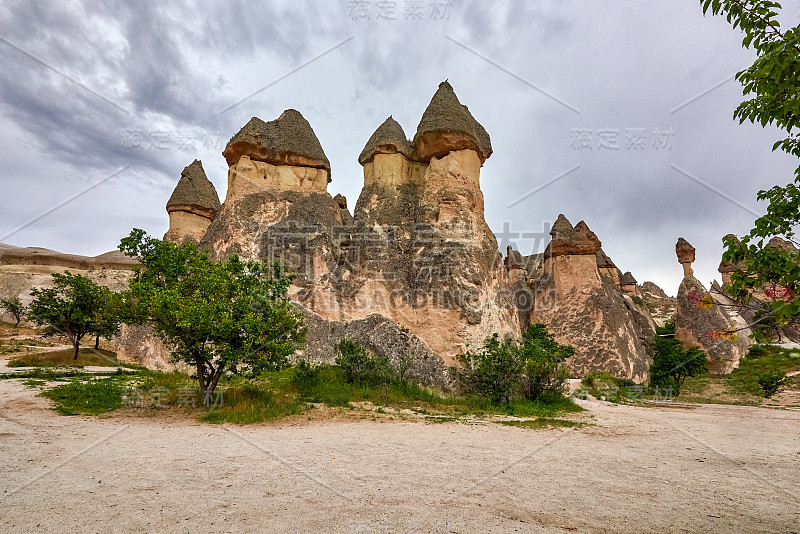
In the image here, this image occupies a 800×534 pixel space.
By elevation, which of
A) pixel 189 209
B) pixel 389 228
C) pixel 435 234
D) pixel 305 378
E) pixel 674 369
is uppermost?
pixel 189 209

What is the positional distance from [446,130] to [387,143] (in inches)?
113

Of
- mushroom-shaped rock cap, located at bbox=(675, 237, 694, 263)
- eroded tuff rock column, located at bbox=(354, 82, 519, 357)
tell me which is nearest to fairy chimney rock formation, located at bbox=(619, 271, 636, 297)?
mushroom-shaped rock cap, located at bbox=(675, 237, 694, 263)

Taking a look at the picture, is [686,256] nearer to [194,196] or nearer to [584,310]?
[584,310]

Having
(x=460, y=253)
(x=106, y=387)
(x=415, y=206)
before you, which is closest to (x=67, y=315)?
(x=106, y=387)

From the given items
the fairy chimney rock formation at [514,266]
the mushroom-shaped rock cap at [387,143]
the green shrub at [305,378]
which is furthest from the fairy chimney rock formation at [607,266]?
the green shrub at [305,378]

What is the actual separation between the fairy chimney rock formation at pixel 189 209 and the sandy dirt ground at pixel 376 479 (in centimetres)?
1445

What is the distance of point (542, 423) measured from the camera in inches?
369

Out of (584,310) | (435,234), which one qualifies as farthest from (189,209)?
(584,310)

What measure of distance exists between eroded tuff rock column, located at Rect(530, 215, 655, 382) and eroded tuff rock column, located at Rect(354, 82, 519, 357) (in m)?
9.99

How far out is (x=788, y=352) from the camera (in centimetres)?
2702

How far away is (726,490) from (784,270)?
3.54m

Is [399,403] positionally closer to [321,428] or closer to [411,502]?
[321,428]

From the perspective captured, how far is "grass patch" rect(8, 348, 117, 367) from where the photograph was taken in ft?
56.9

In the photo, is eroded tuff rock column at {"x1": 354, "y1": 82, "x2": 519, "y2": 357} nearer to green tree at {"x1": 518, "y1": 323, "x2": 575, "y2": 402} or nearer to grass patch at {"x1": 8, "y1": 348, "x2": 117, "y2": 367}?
green tree at {"x1": 518, "y1": 323, "x2": 575, "y2": 402}
